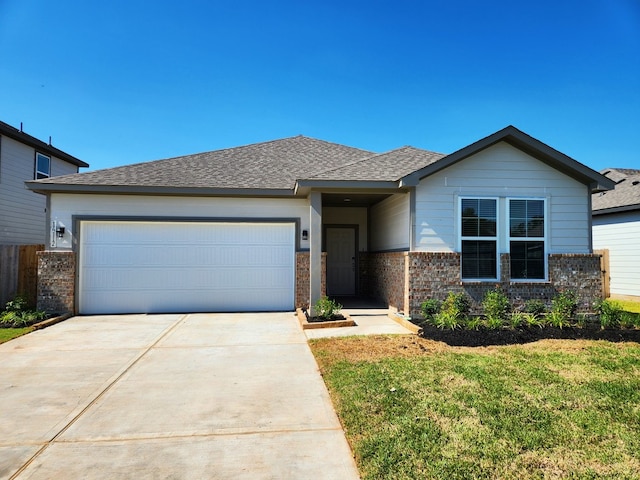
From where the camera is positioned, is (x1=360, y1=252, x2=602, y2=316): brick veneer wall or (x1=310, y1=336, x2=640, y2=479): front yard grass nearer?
(x1=310, y1=336, x2=640, y2=479): front yard grass

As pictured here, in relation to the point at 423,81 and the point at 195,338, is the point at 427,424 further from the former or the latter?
the point at 423,81

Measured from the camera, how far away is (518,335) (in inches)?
274

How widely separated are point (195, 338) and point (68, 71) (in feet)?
30.8

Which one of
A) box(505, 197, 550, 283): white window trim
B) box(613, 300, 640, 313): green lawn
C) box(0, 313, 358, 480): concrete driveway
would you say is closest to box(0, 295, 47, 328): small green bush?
box(0, 313, 358, 480): concrete driveway

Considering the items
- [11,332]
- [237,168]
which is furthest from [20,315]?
[237,168]

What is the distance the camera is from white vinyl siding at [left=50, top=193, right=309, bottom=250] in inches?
380

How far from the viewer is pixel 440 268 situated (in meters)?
8.55

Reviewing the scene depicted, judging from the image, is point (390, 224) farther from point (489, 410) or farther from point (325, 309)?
point (489, 410)

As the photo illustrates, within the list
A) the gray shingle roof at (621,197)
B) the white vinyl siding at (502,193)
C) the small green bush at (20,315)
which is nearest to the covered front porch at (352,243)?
the white vinyl siding at (502,193)

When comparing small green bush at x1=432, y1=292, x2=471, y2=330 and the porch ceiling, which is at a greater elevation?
the porch ceiling

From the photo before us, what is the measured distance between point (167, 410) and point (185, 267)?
634cm

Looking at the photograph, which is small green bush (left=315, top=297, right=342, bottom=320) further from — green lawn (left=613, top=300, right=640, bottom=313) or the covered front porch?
green lawn (left=613, top=300, right=640, bottom=313)

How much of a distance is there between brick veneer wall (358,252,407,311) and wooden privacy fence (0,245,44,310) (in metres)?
9.33

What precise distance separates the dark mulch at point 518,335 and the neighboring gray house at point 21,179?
549 inches
